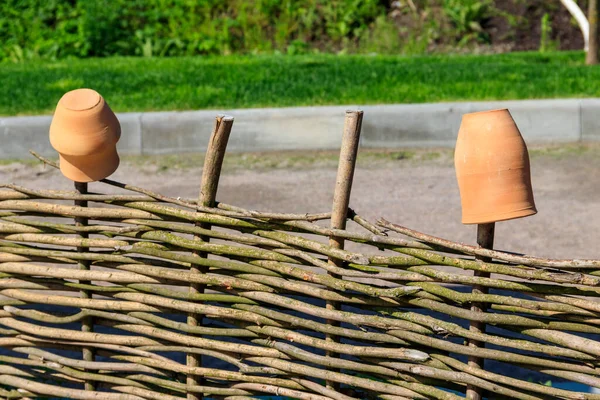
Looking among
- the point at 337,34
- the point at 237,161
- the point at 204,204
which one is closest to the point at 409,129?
the point at 237,161

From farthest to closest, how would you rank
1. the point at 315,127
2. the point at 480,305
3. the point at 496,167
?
the point at 315,127, the point at 480,305, the point at 496,167

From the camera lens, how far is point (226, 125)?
7.71ft

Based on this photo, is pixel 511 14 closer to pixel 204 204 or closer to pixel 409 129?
pixel 409 129

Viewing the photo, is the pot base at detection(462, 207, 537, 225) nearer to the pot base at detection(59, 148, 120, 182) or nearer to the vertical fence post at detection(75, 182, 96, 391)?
the pot base at detection(59, 148, 120, 182)

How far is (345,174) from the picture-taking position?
2271 millimetres

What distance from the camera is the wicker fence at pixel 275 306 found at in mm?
2137

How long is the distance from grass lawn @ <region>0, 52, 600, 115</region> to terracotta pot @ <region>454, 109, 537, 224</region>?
14.7 feet

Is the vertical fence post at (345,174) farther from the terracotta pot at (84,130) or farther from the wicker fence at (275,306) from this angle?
the terracotta pot at (84,130)

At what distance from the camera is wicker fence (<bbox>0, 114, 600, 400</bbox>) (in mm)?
2137

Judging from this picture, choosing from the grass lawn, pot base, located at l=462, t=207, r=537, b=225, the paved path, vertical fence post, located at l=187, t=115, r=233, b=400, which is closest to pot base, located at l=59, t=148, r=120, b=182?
vertical fence post, located at l=187, t=115, r=233, b=400

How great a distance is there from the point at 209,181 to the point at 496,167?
0.82 meters

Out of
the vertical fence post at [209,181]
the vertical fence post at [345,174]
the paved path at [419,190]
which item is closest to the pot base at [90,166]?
the vertical fence post at [209,181]

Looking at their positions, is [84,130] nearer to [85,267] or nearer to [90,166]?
[90,166]

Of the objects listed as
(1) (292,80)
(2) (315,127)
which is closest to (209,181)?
(2) (315,127)
